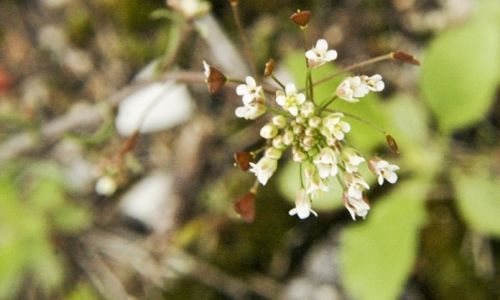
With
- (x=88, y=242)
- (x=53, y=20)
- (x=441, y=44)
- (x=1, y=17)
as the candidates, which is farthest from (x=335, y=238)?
(x=1, y=17)

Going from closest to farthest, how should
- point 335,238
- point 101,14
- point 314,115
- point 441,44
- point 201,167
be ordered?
1. point 314,115
2. point 441,44
3. point 335,238
4. point 201,167
5. point 101,14

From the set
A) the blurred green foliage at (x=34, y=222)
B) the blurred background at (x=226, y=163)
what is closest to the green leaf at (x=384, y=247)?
the blurred background at (x=226, y=163)

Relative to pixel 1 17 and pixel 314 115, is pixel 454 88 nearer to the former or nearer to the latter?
pixel 314 115

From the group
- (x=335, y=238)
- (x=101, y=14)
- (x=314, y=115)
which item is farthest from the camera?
(x=101, y=14)

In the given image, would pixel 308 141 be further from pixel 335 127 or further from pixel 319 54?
pixel 319 54

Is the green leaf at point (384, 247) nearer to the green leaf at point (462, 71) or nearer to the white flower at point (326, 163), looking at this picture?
the green leaf at point (462, 71)

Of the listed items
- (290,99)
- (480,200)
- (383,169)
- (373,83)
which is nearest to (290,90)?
(290,99)
